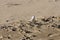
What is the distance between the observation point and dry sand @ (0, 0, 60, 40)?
324 cm

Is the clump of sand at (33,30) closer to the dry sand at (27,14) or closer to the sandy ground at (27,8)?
the dry sand at (27,14)

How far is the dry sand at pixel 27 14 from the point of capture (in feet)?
10.6

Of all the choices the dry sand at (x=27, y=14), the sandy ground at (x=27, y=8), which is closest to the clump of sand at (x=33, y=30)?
the dry sand at (x=27, y=14)

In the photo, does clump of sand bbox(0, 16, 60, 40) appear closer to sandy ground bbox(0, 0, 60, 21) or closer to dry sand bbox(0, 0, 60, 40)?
dry sand bbox(0, 0, 60, 40)

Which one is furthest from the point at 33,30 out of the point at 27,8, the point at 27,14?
the point at 27,8

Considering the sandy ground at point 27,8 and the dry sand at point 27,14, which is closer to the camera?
the dry sand at point 27,14

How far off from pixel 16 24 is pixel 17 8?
1223mm

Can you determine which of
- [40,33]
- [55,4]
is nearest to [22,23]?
[40,33]

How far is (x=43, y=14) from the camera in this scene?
14.5ft

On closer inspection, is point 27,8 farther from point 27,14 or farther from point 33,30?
point 33,30

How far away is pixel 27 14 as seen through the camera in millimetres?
4422

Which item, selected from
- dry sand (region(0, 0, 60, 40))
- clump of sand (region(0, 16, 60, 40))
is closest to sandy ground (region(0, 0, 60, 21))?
dry sand (region(0, 0, 60, 40))

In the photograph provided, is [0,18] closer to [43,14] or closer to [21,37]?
[43,14]

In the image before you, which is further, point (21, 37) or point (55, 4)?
point (55, 4)
